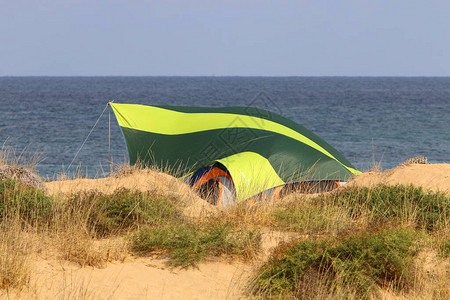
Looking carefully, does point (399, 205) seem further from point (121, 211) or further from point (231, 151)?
point (231, 151)

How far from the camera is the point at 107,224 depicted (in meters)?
6.54

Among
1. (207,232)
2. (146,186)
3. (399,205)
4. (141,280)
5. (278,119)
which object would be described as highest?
(278,119)

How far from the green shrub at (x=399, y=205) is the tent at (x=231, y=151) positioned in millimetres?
1780

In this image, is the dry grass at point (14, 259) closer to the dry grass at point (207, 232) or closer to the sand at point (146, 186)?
the dry grass at point (207, 232)

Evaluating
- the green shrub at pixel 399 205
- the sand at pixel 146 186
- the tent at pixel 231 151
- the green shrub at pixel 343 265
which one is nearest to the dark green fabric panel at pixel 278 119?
the tent at pixel 231 151

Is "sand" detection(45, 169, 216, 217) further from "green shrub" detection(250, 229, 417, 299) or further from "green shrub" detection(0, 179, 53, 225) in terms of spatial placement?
"green shrub" detection(250, 229, 417, 299)

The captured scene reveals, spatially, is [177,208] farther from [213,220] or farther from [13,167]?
[13,167]

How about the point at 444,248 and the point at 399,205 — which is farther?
the point at 399,205

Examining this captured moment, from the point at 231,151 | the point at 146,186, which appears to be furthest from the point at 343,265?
the point at 231,151

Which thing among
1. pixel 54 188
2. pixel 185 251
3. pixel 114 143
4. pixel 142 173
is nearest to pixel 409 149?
pixel 114 143

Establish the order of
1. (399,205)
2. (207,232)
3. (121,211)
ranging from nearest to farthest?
(207,232), (121,211), (399,205)

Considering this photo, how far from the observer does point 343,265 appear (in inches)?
202

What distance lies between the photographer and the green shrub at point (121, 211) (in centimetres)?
656

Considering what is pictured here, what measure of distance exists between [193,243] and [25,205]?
245cm
